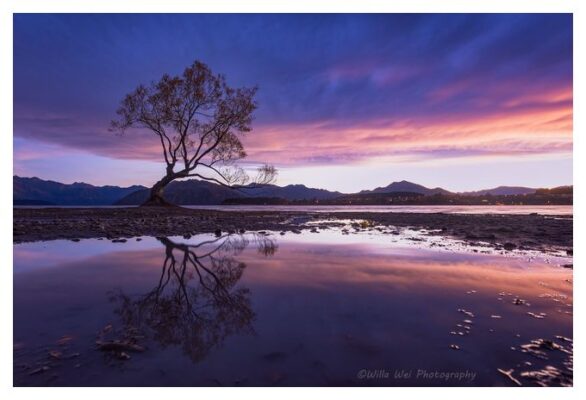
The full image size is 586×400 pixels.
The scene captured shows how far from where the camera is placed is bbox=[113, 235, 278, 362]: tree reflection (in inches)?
122

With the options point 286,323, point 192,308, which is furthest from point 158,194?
point 286,323

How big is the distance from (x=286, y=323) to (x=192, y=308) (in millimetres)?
1205

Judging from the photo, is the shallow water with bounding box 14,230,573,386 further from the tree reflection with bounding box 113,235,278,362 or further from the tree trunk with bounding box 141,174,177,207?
the tree trunk with bounding box 141,174,177,207

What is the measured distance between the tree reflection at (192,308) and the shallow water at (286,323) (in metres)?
0.02

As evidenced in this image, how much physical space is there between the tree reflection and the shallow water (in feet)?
0.07

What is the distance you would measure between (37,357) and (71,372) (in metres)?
0.48

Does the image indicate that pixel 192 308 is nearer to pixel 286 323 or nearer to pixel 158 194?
pixel 286 323

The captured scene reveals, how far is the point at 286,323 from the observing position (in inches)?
136

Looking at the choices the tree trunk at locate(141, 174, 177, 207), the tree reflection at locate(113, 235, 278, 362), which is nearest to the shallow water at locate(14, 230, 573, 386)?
the tree reflection at locate(113, 235, 278, 362)

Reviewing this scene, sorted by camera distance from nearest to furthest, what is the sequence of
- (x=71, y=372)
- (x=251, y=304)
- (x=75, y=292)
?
(x=71, y=372) → (x=251, y=304) → (x=75, y=292)
